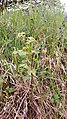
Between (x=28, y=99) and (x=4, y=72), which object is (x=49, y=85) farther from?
(x=4, y=72)

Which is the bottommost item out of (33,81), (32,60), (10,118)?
(10,118)

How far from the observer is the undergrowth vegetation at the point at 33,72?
1.67 m

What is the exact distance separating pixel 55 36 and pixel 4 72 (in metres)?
0.51

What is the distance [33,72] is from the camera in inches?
61.7

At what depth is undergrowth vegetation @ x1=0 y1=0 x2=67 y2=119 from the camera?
167 cm

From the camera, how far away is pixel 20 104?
5.47 feet

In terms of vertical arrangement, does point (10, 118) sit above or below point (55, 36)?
below

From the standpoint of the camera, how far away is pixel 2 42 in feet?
6.52

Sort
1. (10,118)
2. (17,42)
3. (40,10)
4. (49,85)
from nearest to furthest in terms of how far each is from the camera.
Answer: (10,118) < (49,85) < (17,42) < (40,10)

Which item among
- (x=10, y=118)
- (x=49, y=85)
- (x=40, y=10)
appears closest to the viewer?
(x=10, y=118)

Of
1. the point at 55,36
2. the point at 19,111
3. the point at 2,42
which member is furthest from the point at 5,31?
the point at 19,111

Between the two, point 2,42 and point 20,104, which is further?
point 2,42

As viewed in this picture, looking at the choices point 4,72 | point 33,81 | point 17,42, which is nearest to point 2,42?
point 17,42

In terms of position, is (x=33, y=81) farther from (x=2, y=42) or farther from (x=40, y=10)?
(x=40, y=10)
